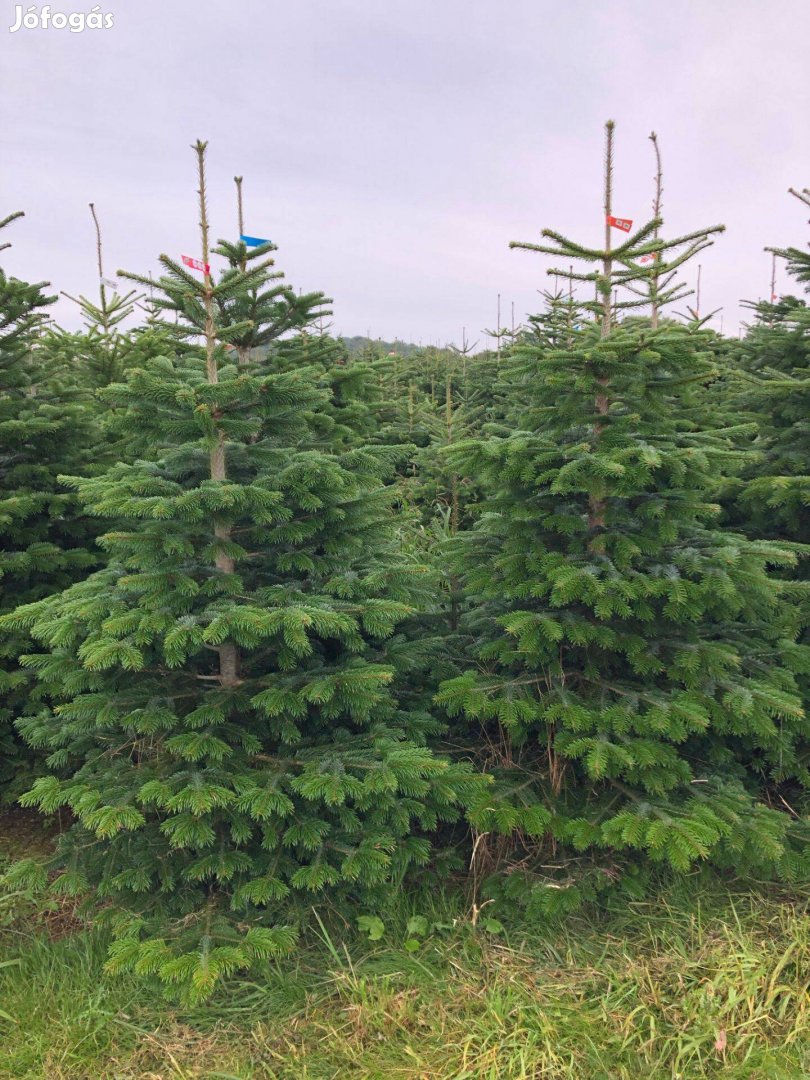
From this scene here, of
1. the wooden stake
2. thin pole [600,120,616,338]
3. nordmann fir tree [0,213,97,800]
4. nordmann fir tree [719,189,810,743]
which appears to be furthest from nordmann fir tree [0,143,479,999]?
nordmann fir tree [719,189,810,743]

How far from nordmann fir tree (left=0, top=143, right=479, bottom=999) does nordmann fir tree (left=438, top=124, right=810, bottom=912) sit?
1.68ft

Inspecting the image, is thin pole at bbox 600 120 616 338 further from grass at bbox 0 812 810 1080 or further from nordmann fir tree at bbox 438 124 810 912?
grass at bbox 0 812 810 1080

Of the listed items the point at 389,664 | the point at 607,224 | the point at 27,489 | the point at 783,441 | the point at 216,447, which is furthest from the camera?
the point at 783,441

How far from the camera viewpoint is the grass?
2.33m

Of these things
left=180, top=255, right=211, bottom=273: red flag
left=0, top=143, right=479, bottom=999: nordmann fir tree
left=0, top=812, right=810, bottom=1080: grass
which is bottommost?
left=0, top=812, right=810, bottom=1080: grass

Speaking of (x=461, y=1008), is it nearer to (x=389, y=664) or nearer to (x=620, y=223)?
(x=389, y=664)

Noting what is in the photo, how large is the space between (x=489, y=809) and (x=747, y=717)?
1.13m

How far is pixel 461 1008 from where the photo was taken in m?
2.52

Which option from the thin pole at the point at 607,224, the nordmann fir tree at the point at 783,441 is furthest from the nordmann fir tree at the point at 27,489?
the nordmann fir tree at the point at 783,441

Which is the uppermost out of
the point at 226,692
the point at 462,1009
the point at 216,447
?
the point at 216,447

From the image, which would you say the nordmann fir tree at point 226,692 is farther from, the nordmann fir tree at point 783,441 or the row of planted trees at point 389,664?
the nordmann fir tree at point 783,441

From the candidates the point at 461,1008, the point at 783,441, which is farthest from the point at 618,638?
the point at 783,441

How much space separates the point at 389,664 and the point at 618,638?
3.37ft

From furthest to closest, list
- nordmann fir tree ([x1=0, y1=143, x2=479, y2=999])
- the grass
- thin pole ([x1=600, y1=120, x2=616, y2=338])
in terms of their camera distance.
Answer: thin pole ([x1=600, y1=120, x2=616, y2=338]) < nordmann fir tree ([x1=0, y1=143, x2=479, y2=999]) < the grass
